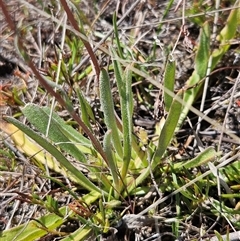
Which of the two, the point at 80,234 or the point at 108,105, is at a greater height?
the point at 108,105

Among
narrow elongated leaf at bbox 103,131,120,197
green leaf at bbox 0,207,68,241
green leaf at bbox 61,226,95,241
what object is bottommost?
green leaf at bbox 61,226,95,241

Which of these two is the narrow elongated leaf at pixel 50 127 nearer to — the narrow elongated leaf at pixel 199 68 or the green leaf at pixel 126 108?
the green leaf at pixel 126 108

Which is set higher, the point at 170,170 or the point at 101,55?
the point at 101,55

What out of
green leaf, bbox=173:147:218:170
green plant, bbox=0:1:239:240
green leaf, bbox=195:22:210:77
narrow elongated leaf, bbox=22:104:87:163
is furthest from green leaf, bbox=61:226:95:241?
green leaf, bbox=195:22:210:77

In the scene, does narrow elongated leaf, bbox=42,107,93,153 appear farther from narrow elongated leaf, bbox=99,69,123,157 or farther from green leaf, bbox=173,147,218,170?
green leaf, bbox=173,147,218,170

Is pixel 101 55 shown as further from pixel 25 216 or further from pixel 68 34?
pixel 25 216

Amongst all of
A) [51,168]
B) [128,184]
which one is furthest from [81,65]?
[128,184]

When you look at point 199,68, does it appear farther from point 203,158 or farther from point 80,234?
point 80,234

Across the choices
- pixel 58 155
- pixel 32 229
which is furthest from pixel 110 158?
pixel 32 229
